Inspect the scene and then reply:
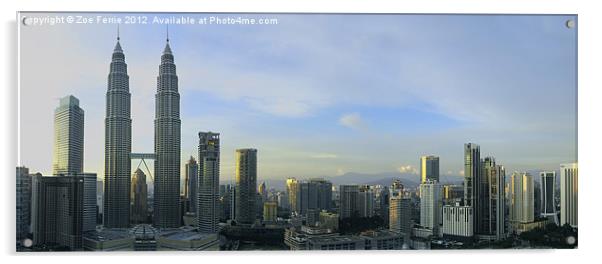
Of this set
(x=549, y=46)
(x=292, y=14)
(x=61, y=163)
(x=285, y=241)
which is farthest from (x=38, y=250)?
(x=549, y=46)

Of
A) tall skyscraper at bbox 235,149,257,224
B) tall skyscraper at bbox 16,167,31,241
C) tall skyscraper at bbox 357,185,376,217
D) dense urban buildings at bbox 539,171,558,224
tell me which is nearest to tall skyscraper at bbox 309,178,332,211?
tall skyscraper at bbox 357,185,376,217

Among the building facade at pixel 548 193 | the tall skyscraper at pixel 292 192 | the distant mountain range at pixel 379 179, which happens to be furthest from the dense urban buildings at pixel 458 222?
the tall skyscraper at pixel 292 192

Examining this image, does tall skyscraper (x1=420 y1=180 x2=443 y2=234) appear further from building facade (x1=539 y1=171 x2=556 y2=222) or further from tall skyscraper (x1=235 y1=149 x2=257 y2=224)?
tall skyscraper (x1=235 y1=149 x2=257 y2=224)

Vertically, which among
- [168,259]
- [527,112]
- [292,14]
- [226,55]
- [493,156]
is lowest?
[168,259]

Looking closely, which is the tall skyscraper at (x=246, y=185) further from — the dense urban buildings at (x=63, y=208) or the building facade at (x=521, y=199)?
the building facade at (x=521, y=199)

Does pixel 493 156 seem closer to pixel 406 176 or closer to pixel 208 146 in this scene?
pixel 406 176
